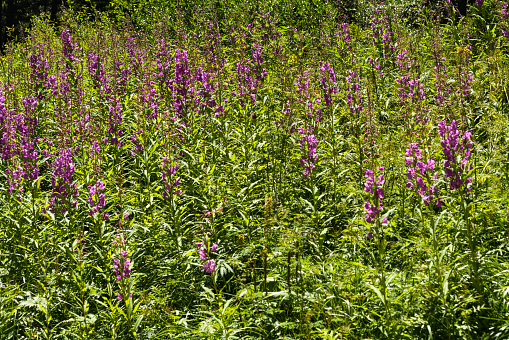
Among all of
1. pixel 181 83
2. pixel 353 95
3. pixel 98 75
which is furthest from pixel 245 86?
pixel 98 75

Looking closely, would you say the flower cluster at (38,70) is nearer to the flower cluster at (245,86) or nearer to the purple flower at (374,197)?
the flower cluster at (245,86)

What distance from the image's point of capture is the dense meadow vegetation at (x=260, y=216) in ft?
12.0

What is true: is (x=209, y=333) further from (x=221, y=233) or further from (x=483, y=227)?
(x=483, y=227)

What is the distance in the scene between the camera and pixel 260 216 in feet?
17.7

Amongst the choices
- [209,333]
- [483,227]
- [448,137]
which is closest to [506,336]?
[483,227]

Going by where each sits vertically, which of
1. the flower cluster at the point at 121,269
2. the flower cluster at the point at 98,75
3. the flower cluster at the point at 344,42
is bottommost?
the flower cluster at the point at 121,269

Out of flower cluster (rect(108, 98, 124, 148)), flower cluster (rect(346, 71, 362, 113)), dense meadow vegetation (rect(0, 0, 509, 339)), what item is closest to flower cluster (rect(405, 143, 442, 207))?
dense meadow vegetation (rect(0, 0, 509, 339))

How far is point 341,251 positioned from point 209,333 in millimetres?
1805

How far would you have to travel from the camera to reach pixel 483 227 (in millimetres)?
4059

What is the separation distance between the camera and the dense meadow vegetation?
366cm

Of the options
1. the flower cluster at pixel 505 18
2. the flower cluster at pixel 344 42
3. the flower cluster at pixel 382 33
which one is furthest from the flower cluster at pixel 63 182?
the flower cluster at pixel 505 18

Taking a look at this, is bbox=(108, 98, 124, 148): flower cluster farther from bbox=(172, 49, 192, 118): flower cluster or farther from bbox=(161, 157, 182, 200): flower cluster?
bbox=(161, 157, 182, 200): flower cluster

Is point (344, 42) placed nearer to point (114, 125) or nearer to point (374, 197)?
point (114, 125)

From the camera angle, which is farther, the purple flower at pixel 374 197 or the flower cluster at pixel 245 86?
the flower cluster at pixel 245 86
